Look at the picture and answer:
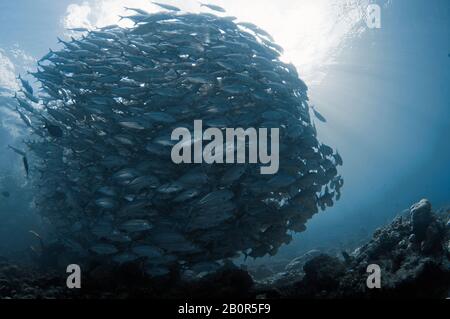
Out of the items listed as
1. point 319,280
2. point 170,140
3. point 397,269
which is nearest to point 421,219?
point 397,269

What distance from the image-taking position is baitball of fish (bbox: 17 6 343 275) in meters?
6.30

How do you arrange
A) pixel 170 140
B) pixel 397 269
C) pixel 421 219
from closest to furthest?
pixel 170 140, pixel 397 269, pixel 421 219

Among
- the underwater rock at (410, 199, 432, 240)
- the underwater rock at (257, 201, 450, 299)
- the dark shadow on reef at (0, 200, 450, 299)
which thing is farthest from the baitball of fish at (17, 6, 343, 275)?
the underwater rock at (410, 199, 432, 240)

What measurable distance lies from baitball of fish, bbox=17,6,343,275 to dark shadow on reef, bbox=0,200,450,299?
547 mm

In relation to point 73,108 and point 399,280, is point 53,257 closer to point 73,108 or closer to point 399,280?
point 73,108

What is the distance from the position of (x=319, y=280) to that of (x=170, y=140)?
4099 mm

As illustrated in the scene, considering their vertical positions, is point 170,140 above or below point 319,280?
above

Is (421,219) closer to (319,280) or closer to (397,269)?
(397,269)

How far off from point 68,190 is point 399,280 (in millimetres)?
7050

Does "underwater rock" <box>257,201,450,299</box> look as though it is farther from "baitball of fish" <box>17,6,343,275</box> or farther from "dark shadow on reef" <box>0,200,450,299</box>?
"baitball of fish" <box>17,6,343,275</box>

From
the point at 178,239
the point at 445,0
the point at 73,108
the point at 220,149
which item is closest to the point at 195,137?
the point at 220,149

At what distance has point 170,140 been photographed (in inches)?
248

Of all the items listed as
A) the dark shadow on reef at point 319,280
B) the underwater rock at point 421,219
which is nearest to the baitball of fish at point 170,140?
the dark shadow on reef at point 319,280

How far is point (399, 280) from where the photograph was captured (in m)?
5.79
